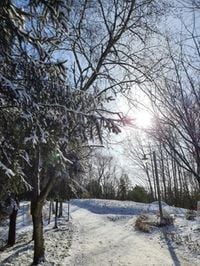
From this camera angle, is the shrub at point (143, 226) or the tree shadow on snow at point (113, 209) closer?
the shrub at point (143, 226)

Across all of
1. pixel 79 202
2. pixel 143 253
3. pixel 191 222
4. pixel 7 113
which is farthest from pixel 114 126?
pixel 79 202

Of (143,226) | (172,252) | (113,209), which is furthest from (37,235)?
(113,209)

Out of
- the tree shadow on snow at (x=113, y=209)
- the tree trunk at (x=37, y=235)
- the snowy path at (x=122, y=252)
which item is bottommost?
the snowy path at (x=122, y=252)

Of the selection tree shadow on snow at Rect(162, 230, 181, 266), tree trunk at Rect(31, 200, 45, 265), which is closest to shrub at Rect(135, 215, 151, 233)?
tree shadow on snow at Rect(162, 230, 181, 266)

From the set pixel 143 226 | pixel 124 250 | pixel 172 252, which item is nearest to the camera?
pixel 172 252

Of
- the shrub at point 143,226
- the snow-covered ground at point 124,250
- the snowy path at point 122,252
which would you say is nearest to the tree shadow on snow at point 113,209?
the shrub at point 143,226

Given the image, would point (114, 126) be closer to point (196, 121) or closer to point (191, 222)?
point (196, 121)

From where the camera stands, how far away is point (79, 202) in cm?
4753

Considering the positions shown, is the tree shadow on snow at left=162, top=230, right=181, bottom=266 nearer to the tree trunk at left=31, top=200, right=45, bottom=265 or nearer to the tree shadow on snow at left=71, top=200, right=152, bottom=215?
the tree trunk at left=31, top=200, right=45, bottom=265

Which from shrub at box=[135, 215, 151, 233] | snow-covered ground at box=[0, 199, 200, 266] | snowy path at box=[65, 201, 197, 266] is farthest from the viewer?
shrub at box=[135, 215, 151, 233]

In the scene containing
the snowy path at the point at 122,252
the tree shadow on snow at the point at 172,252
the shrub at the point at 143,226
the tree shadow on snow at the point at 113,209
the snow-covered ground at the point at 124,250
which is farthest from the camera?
the tree shadow on snow at the point at 113,209

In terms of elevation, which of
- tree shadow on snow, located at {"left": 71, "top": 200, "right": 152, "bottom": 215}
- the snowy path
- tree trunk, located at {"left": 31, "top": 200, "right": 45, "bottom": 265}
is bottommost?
the snowy path

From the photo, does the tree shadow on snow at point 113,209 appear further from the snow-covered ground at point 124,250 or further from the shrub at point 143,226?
the snow-covered ground at point 124,250

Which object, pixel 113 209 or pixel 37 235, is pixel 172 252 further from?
pixel 113 209
